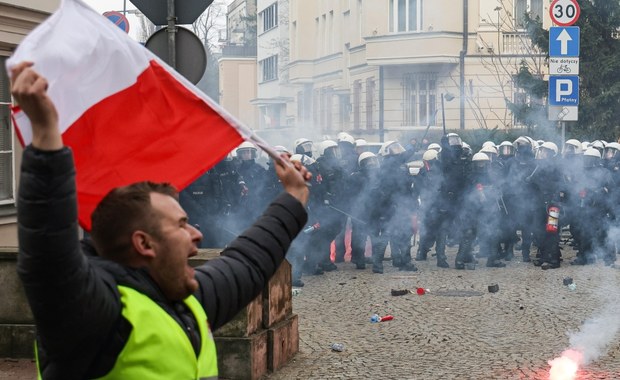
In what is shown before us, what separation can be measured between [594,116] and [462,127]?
11522mm

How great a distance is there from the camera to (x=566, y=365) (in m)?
8.91

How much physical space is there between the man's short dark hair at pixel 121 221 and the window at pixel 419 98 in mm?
38500

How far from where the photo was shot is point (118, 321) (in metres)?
2.56

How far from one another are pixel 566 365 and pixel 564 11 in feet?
35.7

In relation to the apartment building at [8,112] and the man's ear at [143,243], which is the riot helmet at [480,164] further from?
the man's ear at [143,243]

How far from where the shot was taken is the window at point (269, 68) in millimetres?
69500

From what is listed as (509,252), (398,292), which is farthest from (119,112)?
(509,252)

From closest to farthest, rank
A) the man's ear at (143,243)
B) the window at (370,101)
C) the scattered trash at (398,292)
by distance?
the man's ear at (143,243), the scattered trash at (398,292), the window at (370,101)

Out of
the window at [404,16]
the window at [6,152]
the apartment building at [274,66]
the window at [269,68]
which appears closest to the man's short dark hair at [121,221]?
the window at [6,152]

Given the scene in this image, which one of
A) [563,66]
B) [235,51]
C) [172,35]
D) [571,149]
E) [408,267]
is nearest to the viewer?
[172,35]

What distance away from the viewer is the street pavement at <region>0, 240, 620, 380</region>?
881 centimetres

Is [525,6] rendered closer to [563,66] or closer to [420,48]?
[420,48]

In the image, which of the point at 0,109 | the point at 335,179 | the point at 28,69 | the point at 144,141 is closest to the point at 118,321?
the point at 28,69

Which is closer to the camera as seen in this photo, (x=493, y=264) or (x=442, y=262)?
(x=442, y=262)
